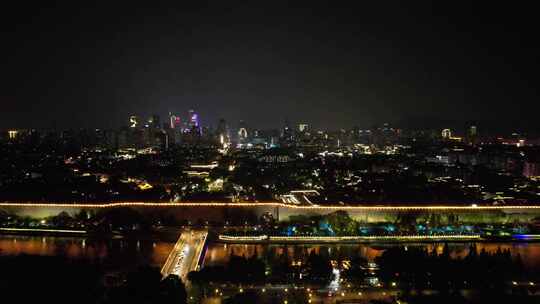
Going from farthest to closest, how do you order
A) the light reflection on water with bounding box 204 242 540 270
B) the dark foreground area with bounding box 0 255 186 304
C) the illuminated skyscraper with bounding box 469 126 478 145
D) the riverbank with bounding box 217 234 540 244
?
1. the illuminated skyscraper with bounding box 469 126 478 145
2. the riverbank with bounding box 217 234 540 244
3. the light reflection on water with bounding box 204 242 540 270
4. the dark foreground area with bounding box 0 255 186 304

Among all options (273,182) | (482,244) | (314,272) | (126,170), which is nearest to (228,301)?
(314,272)

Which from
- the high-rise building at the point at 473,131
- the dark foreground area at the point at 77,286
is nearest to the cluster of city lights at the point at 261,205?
the dark foreground area at the point at 77,286

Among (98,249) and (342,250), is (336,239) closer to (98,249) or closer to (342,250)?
(342,250)

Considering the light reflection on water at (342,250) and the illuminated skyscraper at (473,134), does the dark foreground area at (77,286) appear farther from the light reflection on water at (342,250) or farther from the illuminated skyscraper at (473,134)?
the illuminated skyscraper at (473,134)

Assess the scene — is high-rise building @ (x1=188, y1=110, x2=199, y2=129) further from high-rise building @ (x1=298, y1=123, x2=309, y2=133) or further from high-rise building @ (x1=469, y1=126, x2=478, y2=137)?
high-rise building @ (x1=469, y1=126, x2=478, y2=137)

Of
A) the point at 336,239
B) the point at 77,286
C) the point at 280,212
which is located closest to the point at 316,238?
the point at 336,239

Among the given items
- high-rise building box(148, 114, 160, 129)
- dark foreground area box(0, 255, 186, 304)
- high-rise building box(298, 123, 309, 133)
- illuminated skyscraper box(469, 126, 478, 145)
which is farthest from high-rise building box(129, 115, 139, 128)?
dark foreground area box(0, 255, 186, 304)

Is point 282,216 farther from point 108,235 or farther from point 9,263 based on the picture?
point 9,263
